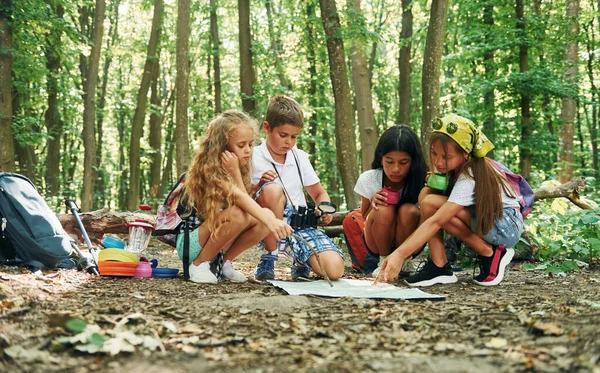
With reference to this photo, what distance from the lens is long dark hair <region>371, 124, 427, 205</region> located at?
384 centimetres

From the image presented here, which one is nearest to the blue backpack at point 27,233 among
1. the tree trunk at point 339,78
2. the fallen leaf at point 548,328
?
the fallen leaf at point 548,328

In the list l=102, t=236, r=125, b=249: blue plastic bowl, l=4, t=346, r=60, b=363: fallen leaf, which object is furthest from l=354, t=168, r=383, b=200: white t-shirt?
l=4, t=346, r=60, b=363: fallen leaf

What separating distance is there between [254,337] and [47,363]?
0.75m

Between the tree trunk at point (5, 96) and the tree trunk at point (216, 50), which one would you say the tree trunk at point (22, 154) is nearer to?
the tree trunk at point (5, 96)

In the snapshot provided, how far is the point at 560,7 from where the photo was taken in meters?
15.1

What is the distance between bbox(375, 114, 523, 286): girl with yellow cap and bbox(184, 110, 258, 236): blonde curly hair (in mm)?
1143

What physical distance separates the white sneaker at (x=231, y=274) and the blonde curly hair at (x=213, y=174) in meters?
0.43

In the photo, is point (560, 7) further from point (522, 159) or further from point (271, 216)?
point (271, 216)

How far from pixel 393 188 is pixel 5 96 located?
639cm

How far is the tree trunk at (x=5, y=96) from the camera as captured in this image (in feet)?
26.0

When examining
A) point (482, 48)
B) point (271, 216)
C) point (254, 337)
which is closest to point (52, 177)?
point (482, 48)

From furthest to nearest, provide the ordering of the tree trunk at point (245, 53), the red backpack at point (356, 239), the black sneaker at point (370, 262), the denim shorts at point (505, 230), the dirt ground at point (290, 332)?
the tree trunk at point (245, 53), the red backpack at point (356, 239), the black sneaker at point (370, 262), the denim shorts at point (505, 230), the dirt ground at point (290, 332)

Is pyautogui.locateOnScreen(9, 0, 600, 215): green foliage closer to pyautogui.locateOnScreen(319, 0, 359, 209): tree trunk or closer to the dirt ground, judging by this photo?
pyautogui.locateOnScreen(319, 0, 359, 209): tree trunk

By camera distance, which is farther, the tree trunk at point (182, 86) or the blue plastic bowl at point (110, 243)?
the tree trunk at point (182, 86)
